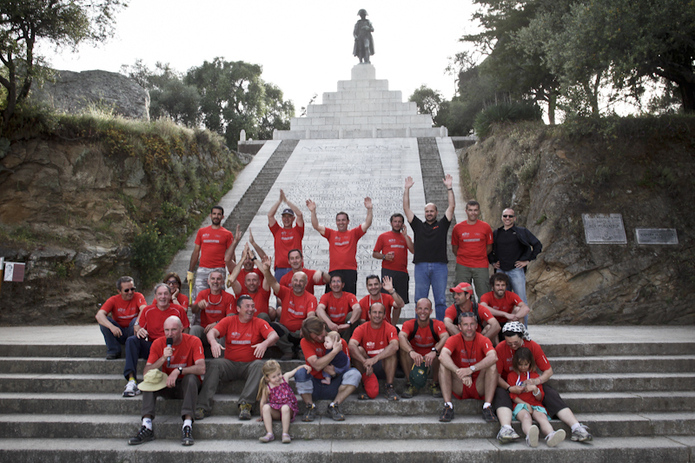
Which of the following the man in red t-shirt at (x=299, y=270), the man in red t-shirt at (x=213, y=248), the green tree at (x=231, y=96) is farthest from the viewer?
the green tree at (x=231, y=96)

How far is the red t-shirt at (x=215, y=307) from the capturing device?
5707mm

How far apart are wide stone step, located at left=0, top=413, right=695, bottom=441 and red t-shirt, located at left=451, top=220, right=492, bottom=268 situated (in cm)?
201

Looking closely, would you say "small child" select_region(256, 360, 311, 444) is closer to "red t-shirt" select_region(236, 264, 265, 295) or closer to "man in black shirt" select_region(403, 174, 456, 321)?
"red t-shirt" select_region(236, 264, 265, 295)

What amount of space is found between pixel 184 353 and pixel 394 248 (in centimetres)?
285

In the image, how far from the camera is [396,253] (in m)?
6.20

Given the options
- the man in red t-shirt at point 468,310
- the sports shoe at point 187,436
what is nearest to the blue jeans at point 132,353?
the sports shoe at point 187,436

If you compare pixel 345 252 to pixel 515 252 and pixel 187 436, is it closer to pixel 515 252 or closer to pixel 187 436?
pixel 515 252

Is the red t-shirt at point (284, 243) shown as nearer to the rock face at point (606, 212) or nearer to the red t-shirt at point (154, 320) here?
the red t-shirt at point (154, 320)

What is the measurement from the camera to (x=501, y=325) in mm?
5570

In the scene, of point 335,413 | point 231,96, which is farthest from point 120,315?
point 231,96

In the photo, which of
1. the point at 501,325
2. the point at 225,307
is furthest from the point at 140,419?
the point at 501,325

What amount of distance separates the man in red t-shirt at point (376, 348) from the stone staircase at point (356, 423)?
0.82 ft

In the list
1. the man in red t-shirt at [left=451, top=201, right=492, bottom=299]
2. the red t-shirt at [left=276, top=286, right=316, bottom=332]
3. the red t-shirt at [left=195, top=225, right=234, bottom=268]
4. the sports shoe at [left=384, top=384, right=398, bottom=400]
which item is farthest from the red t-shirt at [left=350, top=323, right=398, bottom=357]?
the red t-shirt at [left=195, top=225, right=234, bottom=268]

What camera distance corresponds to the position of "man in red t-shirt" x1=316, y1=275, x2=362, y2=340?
5477mm
